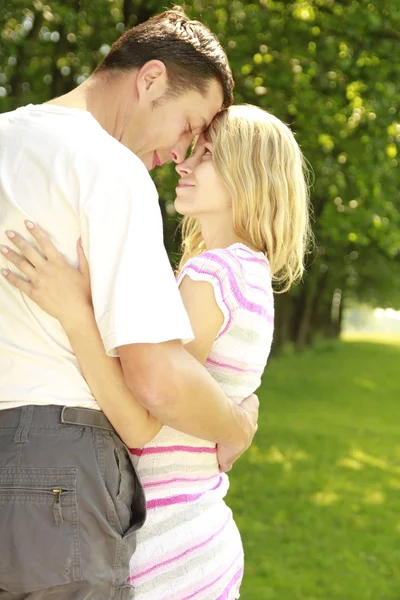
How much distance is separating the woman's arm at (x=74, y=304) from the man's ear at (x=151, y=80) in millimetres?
854

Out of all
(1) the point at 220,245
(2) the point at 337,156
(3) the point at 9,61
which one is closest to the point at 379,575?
(2) the point at 337,156

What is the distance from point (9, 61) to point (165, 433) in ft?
34.2

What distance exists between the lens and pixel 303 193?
3053mm

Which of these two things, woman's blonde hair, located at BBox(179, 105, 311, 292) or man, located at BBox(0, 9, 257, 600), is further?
woman's blonde hair, located at BBox(179, 105, 311, 292)

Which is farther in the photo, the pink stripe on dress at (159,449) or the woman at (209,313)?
the pink stripe on dress at (159,449)

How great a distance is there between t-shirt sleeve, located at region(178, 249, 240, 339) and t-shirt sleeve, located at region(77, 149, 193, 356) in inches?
16.5

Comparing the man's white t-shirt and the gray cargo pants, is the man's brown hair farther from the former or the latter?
Answer: the gray cargo pants

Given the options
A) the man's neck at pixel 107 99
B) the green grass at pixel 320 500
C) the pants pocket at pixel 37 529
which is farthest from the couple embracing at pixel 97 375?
the green grass at pixel 320 500

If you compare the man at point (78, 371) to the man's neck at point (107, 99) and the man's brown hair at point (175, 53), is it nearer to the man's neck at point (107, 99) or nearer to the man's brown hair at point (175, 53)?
the man's neck at point (107, 99)

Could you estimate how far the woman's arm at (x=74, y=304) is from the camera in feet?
7.34

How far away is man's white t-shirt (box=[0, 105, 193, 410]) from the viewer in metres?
2.15

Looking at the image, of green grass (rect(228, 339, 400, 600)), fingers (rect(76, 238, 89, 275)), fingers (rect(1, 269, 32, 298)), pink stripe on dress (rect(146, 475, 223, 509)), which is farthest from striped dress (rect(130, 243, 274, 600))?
green grass (rect(228, 339, 400, 600))

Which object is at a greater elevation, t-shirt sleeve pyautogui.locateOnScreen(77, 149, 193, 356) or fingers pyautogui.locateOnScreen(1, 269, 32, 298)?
t-shirt sleeve pyautogui.locateOnScreen(77, 149, 193, 356)

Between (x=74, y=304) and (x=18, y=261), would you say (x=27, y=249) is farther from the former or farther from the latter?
(x=74, y=304)
